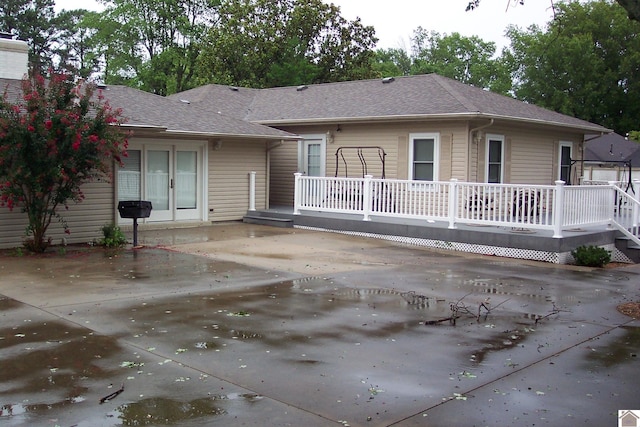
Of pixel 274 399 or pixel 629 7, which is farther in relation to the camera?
pixel 629 7

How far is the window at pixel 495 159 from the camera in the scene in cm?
1708

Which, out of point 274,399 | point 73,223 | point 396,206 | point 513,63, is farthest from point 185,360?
point 513,63

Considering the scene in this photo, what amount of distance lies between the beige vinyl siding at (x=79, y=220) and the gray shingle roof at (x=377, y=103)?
704cm

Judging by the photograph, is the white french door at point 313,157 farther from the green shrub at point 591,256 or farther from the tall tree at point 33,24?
the tall tree at point 33,24

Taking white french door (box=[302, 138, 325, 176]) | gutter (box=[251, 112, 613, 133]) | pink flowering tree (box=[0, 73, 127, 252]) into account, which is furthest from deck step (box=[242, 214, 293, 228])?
pink flowering tree (box=[0, 73, 127, 252])

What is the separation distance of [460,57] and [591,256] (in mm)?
55429

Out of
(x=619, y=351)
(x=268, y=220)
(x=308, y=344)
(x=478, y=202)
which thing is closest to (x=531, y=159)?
(x=478, y=202)

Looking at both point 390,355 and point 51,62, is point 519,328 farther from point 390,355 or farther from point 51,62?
point 51,62

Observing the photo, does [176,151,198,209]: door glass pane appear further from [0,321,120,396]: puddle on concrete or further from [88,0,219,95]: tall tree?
[88,0,219,95]: tall tree

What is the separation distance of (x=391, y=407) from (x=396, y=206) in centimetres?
1076

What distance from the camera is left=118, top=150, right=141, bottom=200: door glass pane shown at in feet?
49.5

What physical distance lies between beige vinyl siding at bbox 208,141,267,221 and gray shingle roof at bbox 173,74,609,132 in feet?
6.85

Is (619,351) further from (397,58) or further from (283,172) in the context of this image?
(397,58)

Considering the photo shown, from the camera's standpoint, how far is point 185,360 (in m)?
5.79
